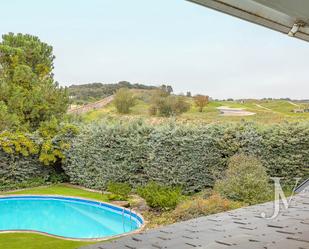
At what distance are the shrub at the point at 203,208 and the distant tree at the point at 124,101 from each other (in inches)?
679

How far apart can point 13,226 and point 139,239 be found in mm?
9812

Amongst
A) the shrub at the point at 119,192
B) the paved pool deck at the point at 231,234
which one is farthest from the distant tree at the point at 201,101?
the paved pool deck at the point at 231,234

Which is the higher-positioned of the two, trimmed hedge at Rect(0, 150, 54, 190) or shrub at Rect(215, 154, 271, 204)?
shrub at Rect(215, 154, 271, 204)

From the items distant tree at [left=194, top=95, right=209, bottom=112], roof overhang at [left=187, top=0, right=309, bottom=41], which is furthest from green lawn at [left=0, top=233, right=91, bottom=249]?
distant tree at [left=194, top=95, right=209, bottom=112]

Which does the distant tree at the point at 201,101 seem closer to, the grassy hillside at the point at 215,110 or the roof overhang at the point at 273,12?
the grassy hillside at the point at 215,110

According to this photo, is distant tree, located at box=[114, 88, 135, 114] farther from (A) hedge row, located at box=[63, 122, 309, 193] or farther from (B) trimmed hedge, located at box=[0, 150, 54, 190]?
(B) trimmed hedge, located at box=[0, 150, 54, 190]

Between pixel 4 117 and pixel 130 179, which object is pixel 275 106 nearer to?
pixel 130 179

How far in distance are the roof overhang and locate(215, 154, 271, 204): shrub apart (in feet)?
27.3

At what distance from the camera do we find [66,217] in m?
12.4

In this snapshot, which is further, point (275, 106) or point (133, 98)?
point (133, 98)

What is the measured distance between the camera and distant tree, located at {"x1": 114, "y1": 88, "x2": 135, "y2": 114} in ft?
86.5

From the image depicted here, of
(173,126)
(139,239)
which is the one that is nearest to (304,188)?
(139,239)

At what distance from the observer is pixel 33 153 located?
54.5 ft

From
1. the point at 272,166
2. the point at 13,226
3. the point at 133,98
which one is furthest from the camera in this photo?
the point at 133,98
